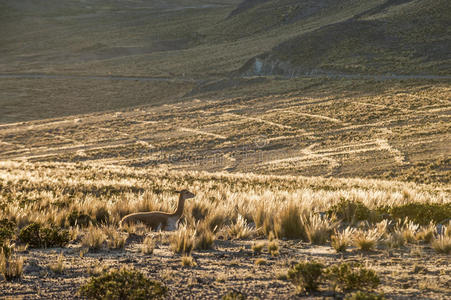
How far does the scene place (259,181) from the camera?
21.4 meters

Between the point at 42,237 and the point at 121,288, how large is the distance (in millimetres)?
3070

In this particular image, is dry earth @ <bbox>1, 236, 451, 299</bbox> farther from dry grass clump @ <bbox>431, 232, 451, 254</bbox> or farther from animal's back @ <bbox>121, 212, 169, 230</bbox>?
animal's back @ <bbox>121, 212, 169, 230</bbox>

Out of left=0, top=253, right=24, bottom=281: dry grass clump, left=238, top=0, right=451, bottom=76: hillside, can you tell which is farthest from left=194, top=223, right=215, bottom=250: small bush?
left=238, top=0, right=451, bottom=76: hillside

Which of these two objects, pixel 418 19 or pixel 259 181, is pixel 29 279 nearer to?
pixel 259 181

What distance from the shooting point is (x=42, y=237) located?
7.48 metres

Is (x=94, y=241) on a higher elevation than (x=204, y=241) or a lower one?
higher

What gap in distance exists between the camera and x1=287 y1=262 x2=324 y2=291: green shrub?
16.9ft

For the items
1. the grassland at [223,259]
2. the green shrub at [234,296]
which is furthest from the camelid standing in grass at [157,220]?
the green shrub at [234,296]

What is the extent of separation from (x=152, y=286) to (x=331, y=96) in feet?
175

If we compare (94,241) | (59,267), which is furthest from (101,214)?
(59,267)

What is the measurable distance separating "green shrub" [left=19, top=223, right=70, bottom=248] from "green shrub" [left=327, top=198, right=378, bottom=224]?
486cm

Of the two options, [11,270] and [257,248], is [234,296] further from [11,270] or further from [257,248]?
[11,270]

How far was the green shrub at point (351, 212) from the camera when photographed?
30.0 feet

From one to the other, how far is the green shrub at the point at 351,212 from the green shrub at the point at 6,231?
221 inches
